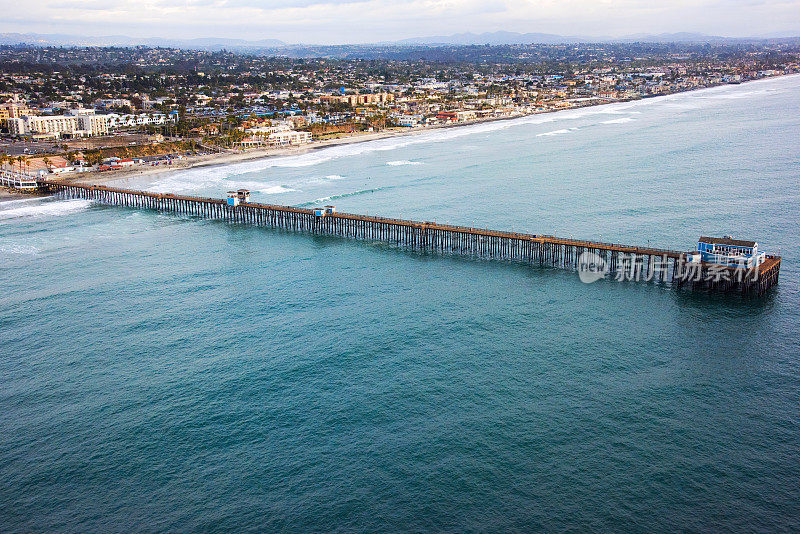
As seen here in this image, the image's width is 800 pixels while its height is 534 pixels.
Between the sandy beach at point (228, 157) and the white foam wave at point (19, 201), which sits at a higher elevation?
the sandy beach at point (228, 157)

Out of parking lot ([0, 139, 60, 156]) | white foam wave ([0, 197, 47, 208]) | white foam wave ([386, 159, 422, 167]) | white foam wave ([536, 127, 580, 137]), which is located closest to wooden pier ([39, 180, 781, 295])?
white foam wave ([0, 197, 47, 208])

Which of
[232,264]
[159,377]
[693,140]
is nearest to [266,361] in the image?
[159,377]

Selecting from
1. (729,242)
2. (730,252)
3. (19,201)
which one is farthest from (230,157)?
(730,252)

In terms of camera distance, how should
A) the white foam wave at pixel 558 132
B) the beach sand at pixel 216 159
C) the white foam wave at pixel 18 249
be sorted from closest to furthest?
the white foam wave at pixel 18 249 < the beach sand at pixel 216 159 < the white foam wave at pixel 558 132

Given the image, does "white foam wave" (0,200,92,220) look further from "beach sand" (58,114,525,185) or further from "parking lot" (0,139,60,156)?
"parking lot" (0,139,60,156)

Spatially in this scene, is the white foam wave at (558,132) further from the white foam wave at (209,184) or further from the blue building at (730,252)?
the blue building at (730,252)

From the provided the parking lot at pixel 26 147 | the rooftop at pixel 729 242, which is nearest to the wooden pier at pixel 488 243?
the rooftop at pixel 729 242
